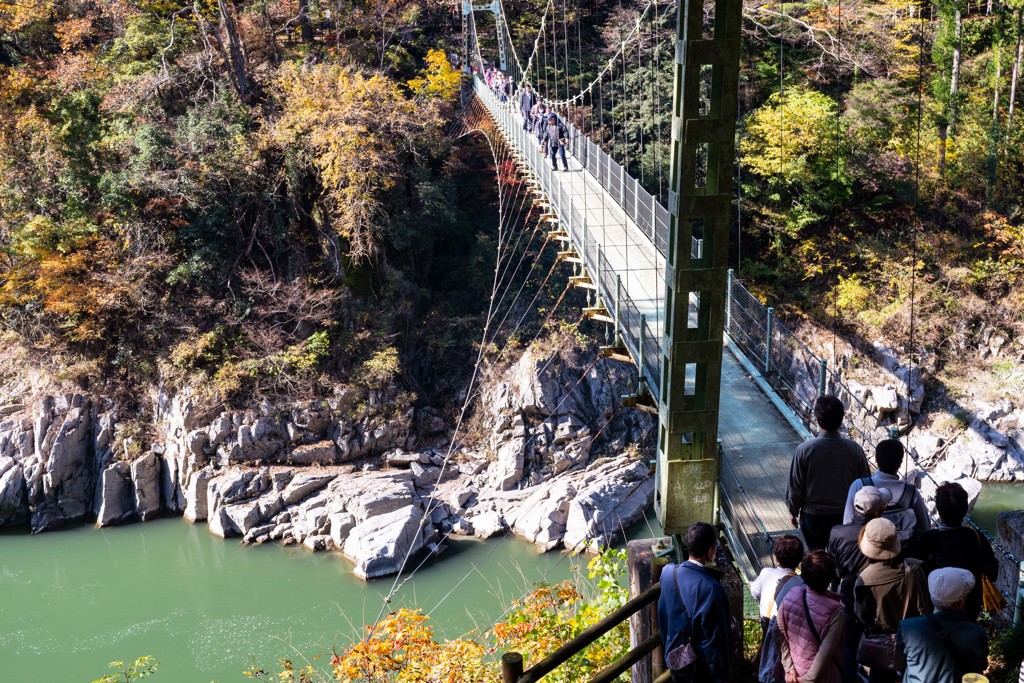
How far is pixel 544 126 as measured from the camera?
34.6ft

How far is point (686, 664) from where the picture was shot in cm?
266

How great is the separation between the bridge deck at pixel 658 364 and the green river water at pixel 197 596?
3.66 metres

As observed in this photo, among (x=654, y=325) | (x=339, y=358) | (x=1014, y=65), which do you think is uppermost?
(x=1014, y=65)

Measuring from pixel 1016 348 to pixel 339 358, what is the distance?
37.0ft

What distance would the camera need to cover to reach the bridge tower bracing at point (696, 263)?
3547mm

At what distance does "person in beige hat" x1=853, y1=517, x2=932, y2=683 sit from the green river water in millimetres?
6459

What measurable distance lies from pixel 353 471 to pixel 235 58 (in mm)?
7766

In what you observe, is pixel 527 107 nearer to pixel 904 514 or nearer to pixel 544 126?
pixel 544 126

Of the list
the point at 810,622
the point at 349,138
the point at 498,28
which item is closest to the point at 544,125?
the point at 349,138

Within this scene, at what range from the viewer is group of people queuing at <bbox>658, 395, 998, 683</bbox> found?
95.2 inches

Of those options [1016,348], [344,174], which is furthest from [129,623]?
[1016,348]

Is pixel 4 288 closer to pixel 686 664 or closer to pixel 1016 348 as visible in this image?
pixel 686 664

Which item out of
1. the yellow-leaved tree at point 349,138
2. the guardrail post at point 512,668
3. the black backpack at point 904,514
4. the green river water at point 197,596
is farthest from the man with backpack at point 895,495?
the yellow-leaved tree at point 349,138

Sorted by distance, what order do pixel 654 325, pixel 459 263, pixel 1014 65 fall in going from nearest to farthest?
pixel 654 325 → pixel 1014 65 → pixel 459 263
